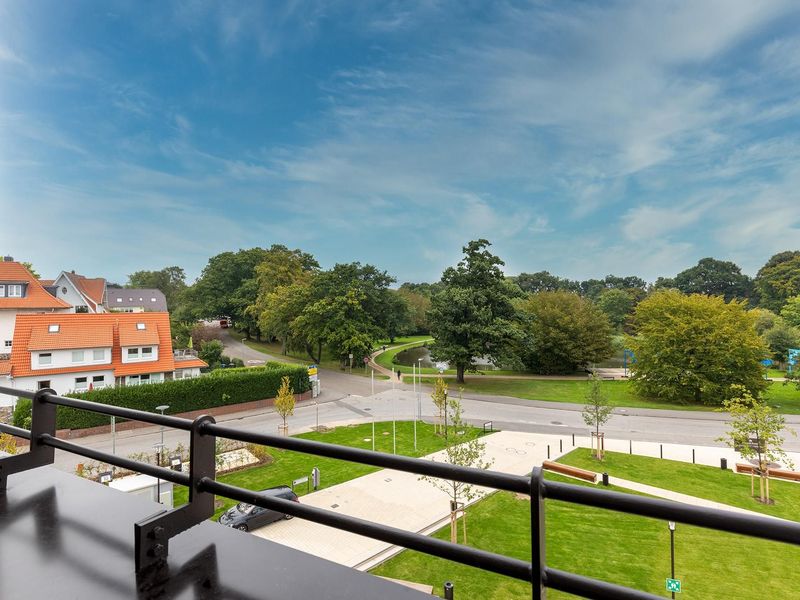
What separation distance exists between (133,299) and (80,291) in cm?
567

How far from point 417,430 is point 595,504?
895 inches

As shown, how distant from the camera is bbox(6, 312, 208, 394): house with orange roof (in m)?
21.9

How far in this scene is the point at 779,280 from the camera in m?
65.2

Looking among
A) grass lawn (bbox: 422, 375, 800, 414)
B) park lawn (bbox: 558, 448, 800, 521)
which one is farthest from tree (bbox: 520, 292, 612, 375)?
park lawn (bbox: 558, 448, 800, 521)

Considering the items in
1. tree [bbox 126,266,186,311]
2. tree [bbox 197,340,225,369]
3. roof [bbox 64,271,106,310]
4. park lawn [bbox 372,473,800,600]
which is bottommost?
park lawn [bbox 372,473,800,600]

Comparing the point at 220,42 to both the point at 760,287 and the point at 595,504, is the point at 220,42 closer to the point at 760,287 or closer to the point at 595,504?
the point at 595,504

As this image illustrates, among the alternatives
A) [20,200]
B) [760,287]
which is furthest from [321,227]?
[760,287]

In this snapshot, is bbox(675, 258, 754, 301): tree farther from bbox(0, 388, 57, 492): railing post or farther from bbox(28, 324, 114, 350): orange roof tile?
bbox(0, 388, 57, 492): railing post

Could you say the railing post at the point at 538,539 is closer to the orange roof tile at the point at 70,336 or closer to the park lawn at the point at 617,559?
the park lawn at the point at 617,559

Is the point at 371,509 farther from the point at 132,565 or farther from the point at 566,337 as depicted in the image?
the point at 566,337

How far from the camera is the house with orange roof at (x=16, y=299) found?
92.9ft

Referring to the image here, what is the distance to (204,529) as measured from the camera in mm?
1548

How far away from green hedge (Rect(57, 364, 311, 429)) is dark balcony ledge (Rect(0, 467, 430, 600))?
23.0 meters

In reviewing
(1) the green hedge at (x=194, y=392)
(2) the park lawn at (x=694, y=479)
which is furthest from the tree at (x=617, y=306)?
(1) the green hedge at (x=194, y=392)
